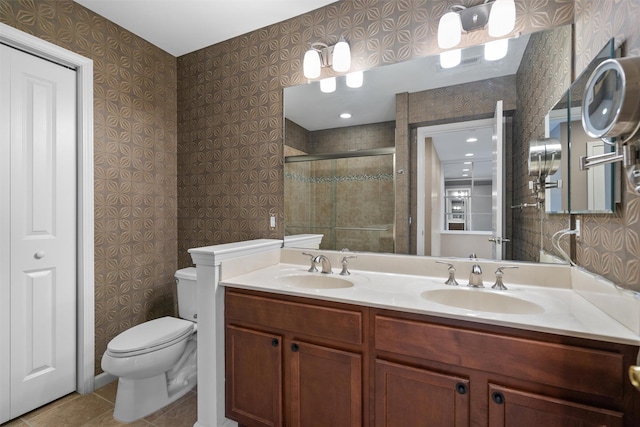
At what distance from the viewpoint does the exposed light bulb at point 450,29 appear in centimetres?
149

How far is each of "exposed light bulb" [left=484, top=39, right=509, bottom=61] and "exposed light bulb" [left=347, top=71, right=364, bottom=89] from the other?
668 mm

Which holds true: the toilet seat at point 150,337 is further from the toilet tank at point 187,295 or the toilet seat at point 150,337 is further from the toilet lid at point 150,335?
the toilet tank at point 187,295

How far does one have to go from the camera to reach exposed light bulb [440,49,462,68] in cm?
154

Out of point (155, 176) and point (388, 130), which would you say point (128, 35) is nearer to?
point (155, 176)

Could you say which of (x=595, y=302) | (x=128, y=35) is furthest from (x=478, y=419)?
(x=128, y=35)

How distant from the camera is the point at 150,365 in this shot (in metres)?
1.64

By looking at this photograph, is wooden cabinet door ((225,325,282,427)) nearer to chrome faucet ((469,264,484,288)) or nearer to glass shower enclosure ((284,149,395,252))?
glass shower enclosure ((284,149,395,252))

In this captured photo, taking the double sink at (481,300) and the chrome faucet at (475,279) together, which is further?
the chrome faucet at (475,279)

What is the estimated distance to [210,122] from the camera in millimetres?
2330

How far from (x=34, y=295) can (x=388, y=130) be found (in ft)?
7.54

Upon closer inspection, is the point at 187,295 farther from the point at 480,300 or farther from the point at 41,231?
the point at 480,300

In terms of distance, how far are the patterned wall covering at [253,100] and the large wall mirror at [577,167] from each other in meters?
0.49

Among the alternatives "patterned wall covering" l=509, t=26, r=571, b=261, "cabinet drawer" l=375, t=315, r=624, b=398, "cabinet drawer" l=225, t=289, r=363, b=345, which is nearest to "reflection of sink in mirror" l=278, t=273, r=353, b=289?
"cabinet drawer" l=225, t=289, r=363, b=345

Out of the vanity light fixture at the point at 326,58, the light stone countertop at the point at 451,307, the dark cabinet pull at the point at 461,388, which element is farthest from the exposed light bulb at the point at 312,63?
the dark cabinet pull at the point at 461,388
